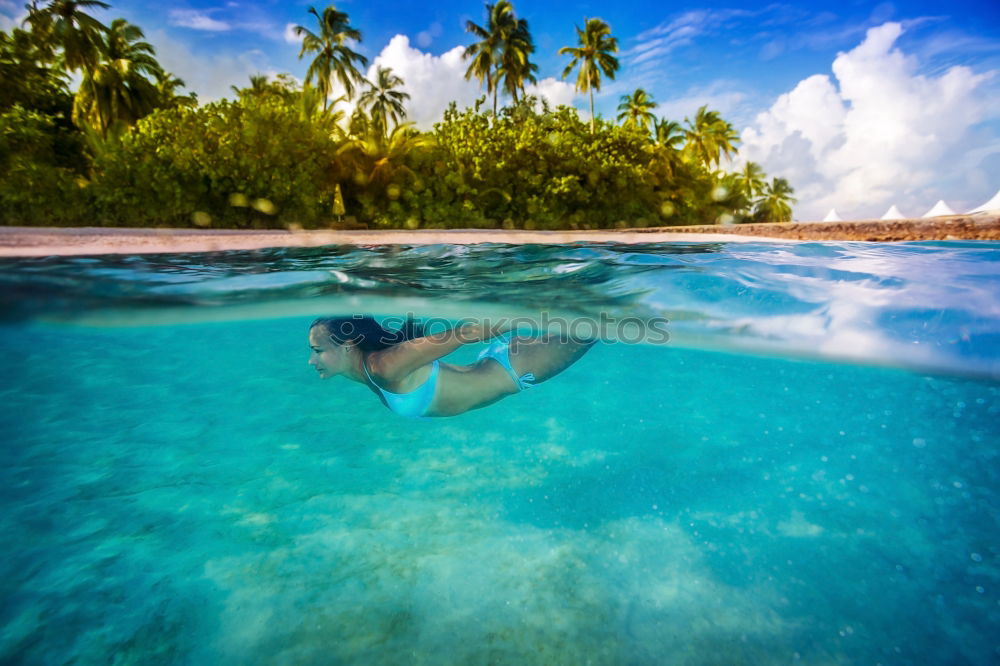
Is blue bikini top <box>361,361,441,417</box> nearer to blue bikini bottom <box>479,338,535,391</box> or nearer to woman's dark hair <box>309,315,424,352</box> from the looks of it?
woman's dark hair <box>309,315,424,352</box>

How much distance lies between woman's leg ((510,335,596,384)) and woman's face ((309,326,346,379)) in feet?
Result: 5.95

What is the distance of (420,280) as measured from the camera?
7188 millimetres

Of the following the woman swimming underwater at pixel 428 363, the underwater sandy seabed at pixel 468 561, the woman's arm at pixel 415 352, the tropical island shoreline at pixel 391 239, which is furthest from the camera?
the tropical island shoreline at pixel 391 239

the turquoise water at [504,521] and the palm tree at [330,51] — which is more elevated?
the palm tree at [330,51]

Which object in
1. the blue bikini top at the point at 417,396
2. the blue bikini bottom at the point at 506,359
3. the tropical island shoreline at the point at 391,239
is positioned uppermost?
the tropical island shoreline at the point at 391,239

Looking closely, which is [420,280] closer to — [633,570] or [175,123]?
[633,570]

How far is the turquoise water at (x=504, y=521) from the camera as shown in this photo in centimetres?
432

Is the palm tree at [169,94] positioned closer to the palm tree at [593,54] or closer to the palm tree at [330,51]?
the palm tree at [330,51]

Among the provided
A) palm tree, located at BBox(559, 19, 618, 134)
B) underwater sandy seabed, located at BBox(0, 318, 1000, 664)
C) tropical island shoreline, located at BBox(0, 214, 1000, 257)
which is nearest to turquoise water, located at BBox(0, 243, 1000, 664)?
underwater sandy seabed, located at BBox(0, 318, 1000, 664)

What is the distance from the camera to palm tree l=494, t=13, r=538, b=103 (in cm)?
3869

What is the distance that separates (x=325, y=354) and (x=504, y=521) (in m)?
3.15

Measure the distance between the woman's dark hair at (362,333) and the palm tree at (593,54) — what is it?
37.2 m

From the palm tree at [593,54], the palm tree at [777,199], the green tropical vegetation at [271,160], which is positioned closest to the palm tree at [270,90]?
the green tropical vegetation at [271,160]

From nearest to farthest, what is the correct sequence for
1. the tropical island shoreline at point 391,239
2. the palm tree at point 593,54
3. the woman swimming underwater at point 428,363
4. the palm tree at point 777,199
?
the woman swimming underwater at point 428,363
the tropical island shoreline at point 391,239
the palm tree at point 593,54
the palm tree at point 777,199
